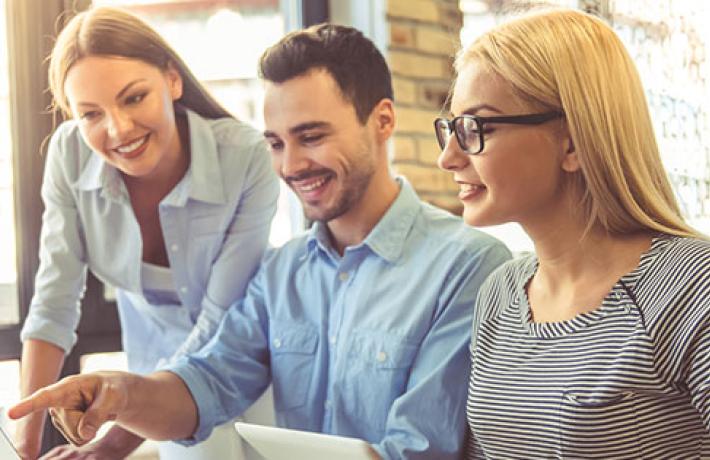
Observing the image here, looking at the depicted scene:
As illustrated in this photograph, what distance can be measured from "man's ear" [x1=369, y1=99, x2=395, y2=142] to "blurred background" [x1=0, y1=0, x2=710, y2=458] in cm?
40


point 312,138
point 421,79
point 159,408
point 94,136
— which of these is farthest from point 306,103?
point 421,79

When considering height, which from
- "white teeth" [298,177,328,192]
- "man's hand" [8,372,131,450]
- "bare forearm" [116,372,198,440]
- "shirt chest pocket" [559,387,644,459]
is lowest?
"bare forearm" [116,372,198,440]

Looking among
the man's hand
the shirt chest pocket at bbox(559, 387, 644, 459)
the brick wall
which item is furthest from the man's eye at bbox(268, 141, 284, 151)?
the brick wall

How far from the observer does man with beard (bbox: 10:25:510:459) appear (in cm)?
174

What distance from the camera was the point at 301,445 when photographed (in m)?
1.20

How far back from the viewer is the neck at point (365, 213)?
1.93m

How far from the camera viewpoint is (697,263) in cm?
122

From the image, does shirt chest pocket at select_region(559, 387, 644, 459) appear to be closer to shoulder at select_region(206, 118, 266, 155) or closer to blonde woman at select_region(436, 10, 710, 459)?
blonde woman at select_region(436, 10, 710, 459)

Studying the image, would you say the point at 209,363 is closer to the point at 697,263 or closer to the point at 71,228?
the point at 71,228

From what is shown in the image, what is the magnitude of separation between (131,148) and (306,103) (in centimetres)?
46

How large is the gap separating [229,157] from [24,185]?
0.74 meters

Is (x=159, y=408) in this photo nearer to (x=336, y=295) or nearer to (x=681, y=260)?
(x=336, y=295)

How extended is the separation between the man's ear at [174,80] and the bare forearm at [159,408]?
69 centimetres

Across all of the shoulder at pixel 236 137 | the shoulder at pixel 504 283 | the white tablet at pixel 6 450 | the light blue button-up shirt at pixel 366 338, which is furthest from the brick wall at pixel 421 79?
the white tablet at pixel 6 450
